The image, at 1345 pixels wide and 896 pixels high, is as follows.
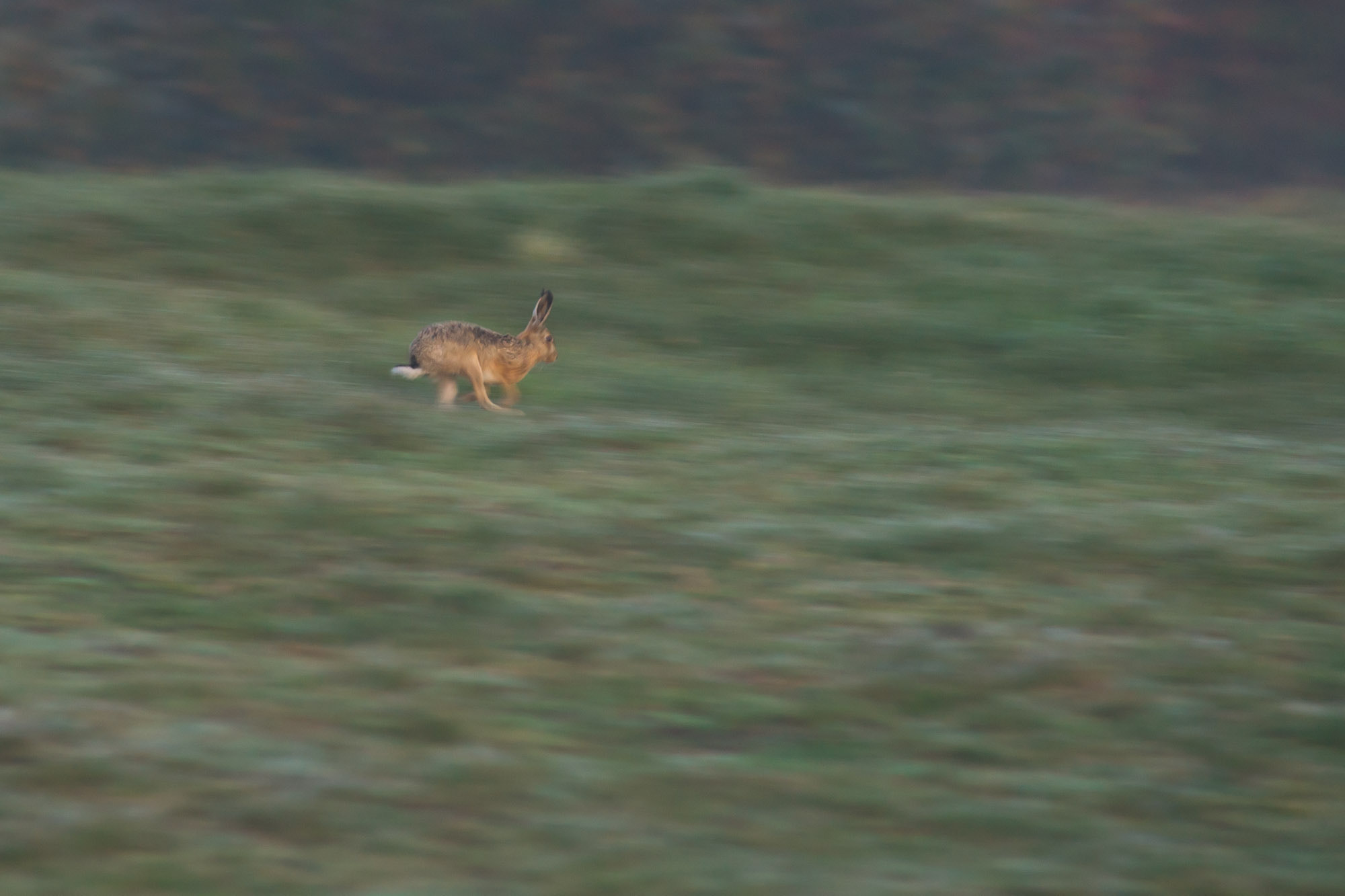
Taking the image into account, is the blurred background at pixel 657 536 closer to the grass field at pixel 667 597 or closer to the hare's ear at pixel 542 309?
the grass field at pixel 667 597

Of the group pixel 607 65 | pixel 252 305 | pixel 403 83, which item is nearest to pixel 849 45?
pixel 607 65

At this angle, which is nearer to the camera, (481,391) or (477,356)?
(477,356)

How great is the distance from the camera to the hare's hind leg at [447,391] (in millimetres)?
8641

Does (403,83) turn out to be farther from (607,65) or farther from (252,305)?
(252,305)

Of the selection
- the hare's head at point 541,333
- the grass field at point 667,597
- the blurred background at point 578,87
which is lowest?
the grass field at point 667,597

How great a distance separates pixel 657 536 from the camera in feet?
21.5

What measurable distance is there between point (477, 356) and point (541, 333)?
24.6 inches

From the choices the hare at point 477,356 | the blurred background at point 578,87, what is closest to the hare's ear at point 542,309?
the hare at point 477,356

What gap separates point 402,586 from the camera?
5.70 meters

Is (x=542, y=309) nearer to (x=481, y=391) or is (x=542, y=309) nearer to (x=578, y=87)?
(x=481, y=391)

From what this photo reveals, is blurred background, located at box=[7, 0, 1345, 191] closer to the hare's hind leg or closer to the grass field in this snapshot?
the grass field

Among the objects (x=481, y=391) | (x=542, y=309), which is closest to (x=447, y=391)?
(x=481, y=391)

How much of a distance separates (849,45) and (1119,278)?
6.69 meters

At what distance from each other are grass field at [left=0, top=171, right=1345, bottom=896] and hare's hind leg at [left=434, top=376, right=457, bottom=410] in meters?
0.38
